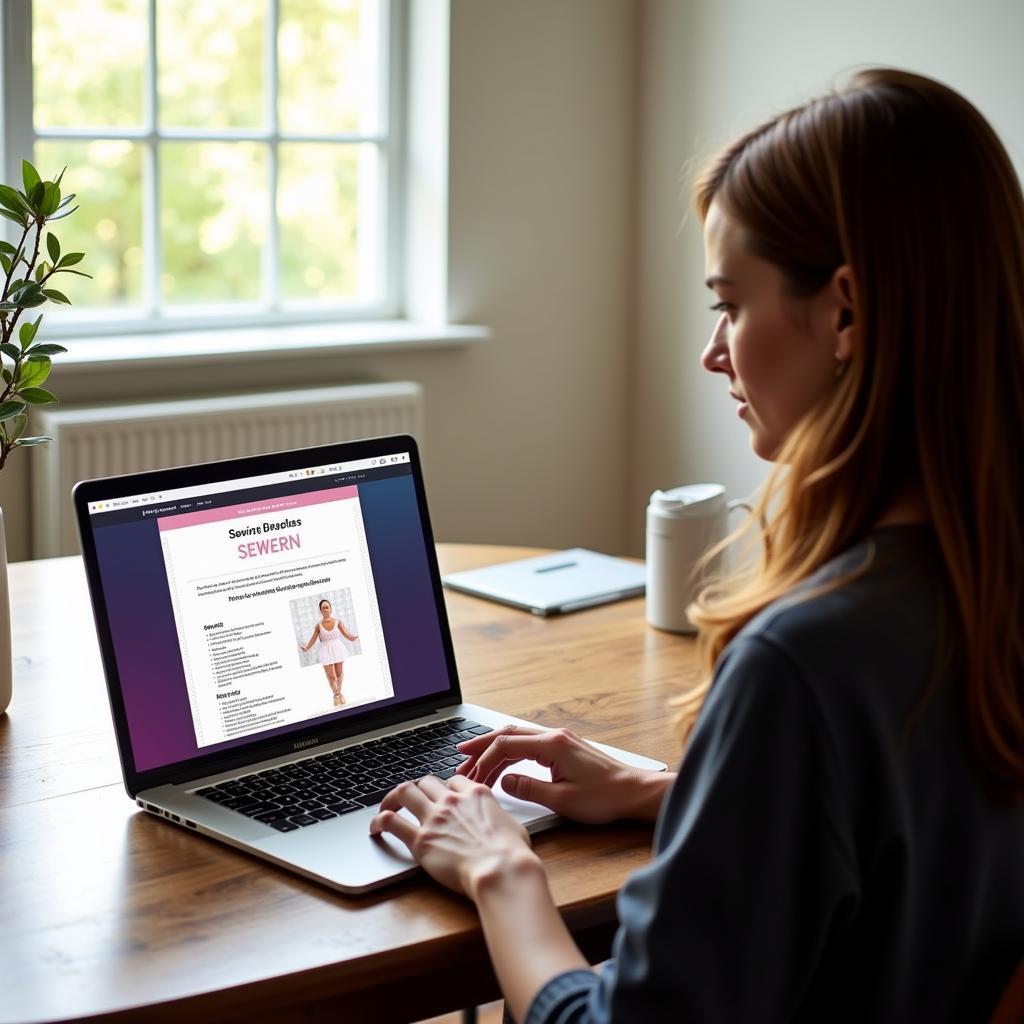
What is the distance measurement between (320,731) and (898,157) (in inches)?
29.4

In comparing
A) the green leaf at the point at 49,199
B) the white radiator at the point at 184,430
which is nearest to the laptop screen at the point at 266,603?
the green leaf at the point at 49,199

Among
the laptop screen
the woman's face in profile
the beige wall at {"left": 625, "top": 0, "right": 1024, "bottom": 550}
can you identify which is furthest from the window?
the woman's face in profile

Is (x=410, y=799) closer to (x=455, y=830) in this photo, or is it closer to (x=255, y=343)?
(x=455, y=830)

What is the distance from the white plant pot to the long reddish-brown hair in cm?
81

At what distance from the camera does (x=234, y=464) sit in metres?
1.39

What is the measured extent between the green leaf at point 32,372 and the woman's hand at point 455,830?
554 mm

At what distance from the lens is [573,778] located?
4.17 feet

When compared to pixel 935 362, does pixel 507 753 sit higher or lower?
lower

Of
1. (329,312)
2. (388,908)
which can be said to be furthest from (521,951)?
(329,312)

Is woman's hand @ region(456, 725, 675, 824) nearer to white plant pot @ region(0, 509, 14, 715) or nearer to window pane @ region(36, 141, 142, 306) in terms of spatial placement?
white plant pot @ region(0, 509, 14, 715)

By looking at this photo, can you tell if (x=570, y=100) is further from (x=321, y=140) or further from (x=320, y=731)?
(x=320, y=731)

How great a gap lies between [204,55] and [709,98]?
3.93 feet

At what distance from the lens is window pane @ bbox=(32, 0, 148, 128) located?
317 centimetres

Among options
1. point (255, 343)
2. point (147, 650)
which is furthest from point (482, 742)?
point (255, 343)
